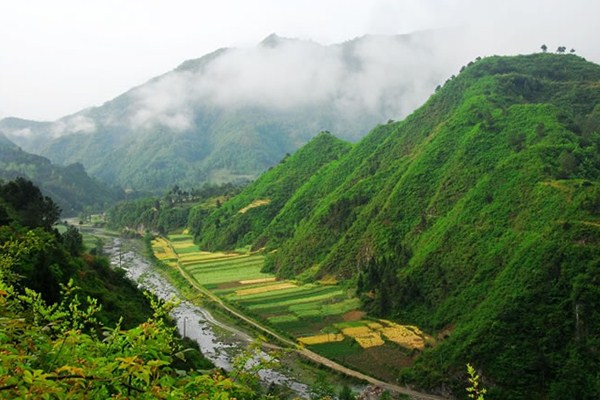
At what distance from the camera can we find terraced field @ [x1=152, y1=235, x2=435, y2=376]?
5953cm

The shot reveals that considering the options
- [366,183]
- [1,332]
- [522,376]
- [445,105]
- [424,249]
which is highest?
[445,105]

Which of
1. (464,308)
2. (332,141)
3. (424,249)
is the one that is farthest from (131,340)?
(332,141)

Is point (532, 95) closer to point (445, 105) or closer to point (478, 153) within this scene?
point (445, 105)

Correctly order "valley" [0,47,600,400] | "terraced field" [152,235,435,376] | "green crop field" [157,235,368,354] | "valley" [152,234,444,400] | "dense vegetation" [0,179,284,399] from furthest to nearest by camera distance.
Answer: "green crop field" [157,235,368,354], "terraced field" [152,235,435,376], "valley" [152,234,444,400], "valley" [0,47,600,400], "dense vegetation" [0,179,284,399]

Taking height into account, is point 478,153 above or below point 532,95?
below

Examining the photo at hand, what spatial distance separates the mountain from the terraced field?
3.31 m

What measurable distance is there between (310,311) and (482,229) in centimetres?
2754

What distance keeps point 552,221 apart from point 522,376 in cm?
2104

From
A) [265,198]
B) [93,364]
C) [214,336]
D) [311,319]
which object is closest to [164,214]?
[265,198]

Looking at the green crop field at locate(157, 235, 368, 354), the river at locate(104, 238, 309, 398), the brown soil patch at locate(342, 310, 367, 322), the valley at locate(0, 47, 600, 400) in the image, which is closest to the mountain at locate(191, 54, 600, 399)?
the valley at locate(0, 47, 600, 400)

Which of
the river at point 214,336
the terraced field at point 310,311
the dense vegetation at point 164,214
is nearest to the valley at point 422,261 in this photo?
the terraced field at point 310,311

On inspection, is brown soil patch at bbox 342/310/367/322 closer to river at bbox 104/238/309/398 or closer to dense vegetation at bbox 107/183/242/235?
river at bbox 104/238/309/398

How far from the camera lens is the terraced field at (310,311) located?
195 ft

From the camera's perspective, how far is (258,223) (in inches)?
5212
